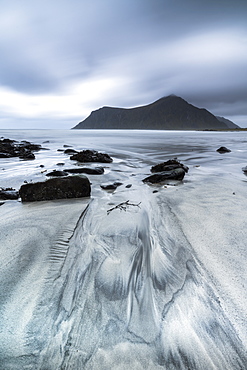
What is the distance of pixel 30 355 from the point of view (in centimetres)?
124

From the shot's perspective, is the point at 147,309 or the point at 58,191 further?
the point at 58,191

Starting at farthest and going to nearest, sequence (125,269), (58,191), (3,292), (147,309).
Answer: (58,191), (125,269), (3,292), (147,309)

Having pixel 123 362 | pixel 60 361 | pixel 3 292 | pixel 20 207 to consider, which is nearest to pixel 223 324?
pixel 123 362

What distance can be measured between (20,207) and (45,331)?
8.66 ft

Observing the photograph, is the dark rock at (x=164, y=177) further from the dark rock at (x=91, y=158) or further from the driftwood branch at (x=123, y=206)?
the dark rock at (x=91, y=158)

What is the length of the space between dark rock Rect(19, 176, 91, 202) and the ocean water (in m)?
0.63

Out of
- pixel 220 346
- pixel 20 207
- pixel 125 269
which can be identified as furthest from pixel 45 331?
pixel 20 207

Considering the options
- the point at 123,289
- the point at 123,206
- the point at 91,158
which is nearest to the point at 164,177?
the point at 123,206

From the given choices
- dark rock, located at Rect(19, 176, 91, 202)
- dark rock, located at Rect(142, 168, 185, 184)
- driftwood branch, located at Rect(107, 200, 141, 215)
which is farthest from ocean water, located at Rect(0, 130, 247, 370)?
dark rock, located at Rect(142, 168, 185, 184)

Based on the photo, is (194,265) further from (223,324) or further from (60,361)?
(60,361)

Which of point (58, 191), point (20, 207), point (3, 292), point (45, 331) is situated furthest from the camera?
point (58, 191)

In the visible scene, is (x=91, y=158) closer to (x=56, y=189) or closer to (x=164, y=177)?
(x=164, y=177)

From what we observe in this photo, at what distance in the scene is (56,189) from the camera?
404 centimetres

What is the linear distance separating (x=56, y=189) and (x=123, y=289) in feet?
9.01
